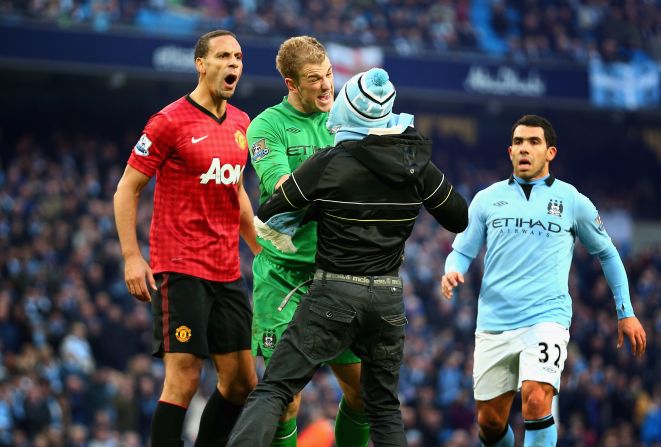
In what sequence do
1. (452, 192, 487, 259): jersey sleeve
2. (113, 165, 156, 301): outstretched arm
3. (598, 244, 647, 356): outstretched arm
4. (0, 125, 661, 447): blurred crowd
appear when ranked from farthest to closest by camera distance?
(0, 125, 661, 447): blurred crowd < (452, 192, 487, 259): jersey sleeve < (598, 244, 647, 356): outstretched arm < (113, 165, 156, 301): outstretched arm

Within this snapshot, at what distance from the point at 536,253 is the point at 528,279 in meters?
0.16

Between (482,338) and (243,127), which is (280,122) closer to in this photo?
(243,127)

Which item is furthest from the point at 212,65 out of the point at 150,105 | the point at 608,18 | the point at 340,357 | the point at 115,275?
the point at 608,18

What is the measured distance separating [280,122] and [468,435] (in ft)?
34.8

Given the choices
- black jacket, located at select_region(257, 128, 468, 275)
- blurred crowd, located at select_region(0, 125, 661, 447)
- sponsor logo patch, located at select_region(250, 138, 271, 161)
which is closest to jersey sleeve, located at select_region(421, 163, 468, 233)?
black jacket, located at select_region(257, 128, 468, 275)

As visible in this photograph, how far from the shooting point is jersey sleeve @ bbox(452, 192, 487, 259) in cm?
703

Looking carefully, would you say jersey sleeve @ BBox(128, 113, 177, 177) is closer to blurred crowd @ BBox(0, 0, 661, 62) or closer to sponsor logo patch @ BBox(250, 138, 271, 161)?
sponsor logo patch @ BBox(250, 138, 271, 161)

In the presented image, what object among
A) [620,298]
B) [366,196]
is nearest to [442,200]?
[366,196]

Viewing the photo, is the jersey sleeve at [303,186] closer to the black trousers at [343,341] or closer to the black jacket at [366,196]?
the black jacket at [366,196]

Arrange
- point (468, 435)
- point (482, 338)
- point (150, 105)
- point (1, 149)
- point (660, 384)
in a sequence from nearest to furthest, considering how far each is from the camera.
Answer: point (482, 338), point (468, 435), point (660, 384), point (1, 149), point (150, 105)

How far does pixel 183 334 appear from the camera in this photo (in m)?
5.95

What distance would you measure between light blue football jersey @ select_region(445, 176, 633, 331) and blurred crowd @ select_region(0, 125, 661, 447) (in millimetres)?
7387

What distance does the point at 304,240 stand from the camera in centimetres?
604

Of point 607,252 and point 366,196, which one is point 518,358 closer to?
point 607,252
